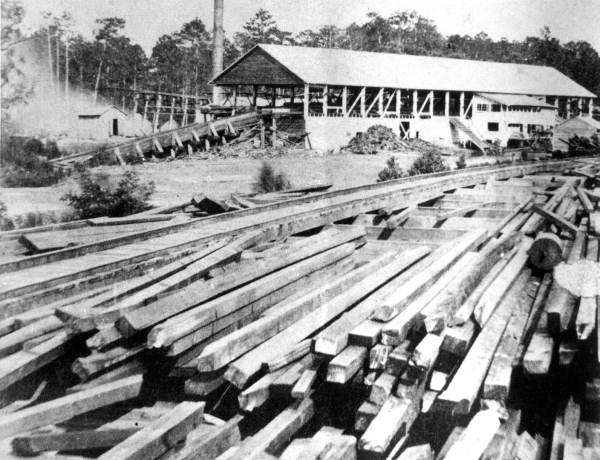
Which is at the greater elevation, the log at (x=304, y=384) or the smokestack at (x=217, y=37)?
the smokestack at (x=217, y=37)

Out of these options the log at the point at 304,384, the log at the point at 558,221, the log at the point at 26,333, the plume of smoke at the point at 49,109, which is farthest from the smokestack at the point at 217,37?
the log at the point at 304,384

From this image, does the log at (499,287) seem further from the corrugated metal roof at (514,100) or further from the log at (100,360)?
the corrugated metal roof at (514,100)

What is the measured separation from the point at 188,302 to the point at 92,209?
8.35 m

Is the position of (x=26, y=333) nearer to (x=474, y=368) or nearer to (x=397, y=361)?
(x=397, y=361)

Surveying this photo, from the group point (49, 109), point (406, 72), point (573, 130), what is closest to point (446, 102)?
point (406, 72)

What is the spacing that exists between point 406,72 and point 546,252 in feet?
118

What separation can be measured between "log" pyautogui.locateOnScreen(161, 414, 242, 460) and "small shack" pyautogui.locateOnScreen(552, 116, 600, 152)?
32.0m

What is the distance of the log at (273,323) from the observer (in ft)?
11.6

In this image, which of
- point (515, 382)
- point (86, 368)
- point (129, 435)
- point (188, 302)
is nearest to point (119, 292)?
point (188, 302)

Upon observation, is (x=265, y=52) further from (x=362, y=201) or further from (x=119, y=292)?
(x=119, y=292)

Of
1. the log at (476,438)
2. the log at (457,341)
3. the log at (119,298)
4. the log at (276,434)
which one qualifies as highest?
the log at (119,298)

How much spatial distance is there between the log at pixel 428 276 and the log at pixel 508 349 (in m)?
0.57

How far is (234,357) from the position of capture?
363 cm

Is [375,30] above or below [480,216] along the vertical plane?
above
